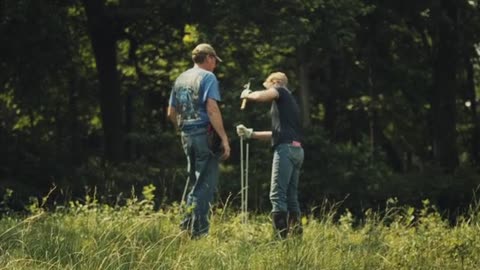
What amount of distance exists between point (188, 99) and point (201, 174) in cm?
71

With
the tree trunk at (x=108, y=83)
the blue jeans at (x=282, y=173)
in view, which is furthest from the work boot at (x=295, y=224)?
the tree trunk at (x=108, y=83)

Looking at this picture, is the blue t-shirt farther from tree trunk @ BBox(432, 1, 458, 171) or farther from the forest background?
tree trunk @ BBox(432, 1, 458, 171)

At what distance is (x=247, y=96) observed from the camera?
788 cm

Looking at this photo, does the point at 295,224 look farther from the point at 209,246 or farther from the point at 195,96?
the point at 195,96

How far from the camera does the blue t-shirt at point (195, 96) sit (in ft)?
24.8

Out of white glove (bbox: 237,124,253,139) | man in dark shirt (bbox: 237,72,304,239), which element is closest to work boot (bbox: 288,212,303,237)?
man in dark shirt (bbox: 237,72,304,239)

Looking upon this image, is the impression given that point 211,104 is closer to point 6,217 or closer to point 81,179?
point 6,217

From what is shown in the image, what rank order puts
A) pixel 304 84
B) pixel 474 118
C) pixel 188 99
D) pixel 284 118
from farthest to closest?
pixel 474 118
pixel 304 84
pixel 284 118
pixel 188 99

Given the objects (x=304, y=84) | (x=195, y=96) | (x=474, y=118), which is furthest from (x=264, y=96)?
(x=474, y=118)

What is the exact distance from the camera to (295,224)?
302 inches

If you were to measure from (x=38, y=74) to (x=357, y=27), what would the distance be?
7433 millimetres

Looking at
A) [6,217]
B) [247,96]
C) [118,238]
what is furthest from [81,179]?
[118,238]

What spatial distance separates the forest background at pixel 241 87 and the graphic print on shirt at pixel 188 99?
394 cm

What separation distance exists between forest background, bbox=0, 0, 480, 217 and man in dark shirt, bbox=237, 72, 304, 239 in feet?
11.5
